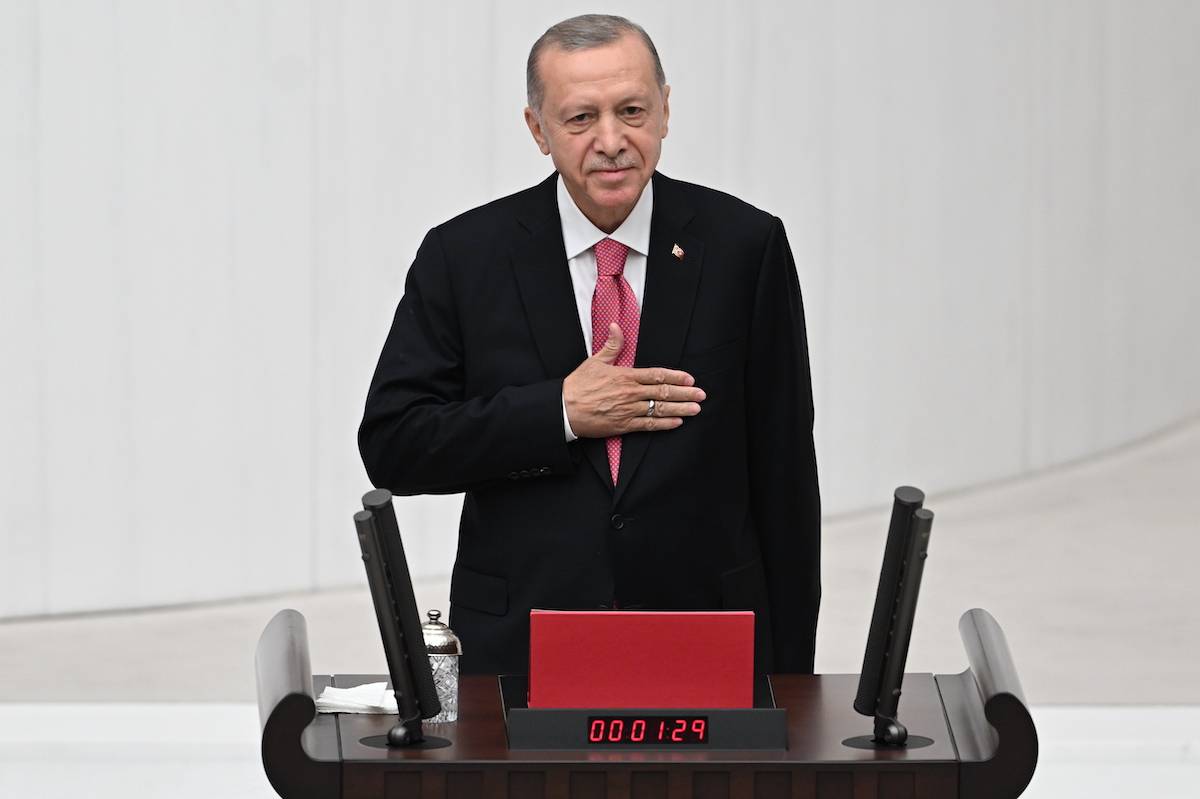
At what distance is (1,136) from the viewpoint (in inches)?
263

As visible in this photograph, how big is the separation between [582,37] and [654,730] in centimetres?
102

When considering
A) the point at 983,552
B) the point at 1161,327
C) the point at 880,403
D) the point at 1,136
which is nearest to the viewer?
the point at 1,136

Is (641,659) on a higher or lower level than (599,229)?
lower

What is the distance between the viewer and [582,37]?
9.18ft

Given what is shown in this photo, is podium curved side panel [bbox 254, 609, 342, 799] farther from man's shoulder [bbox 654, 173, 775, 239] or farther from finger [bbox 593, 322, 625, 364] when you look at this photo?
man's shoulder [bbox 654, 173, 775, 239]

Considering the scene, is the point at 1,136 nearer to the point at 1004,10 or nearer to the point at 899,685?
the point at 1004,10

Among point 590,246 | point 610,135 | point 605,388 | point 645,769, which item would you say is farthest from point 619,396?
Answer: point 645,769

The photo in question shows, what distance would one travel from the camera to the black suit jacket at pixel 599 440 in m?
2.88

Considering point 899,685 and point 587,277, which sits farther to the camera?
point 587,277

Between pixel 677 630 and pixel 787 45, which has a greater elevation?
Result: pixel 787 45

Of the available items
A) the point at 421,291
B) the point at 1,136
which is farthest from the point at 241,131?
the point at 421,291

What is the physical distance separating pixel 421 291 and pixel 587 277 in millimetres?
254

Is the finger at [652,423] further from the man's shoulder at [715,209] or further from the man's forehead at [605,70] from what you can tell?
the man's forehead at [605,70]

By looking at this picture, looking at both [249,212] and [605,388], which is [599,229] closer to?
[605,388]
